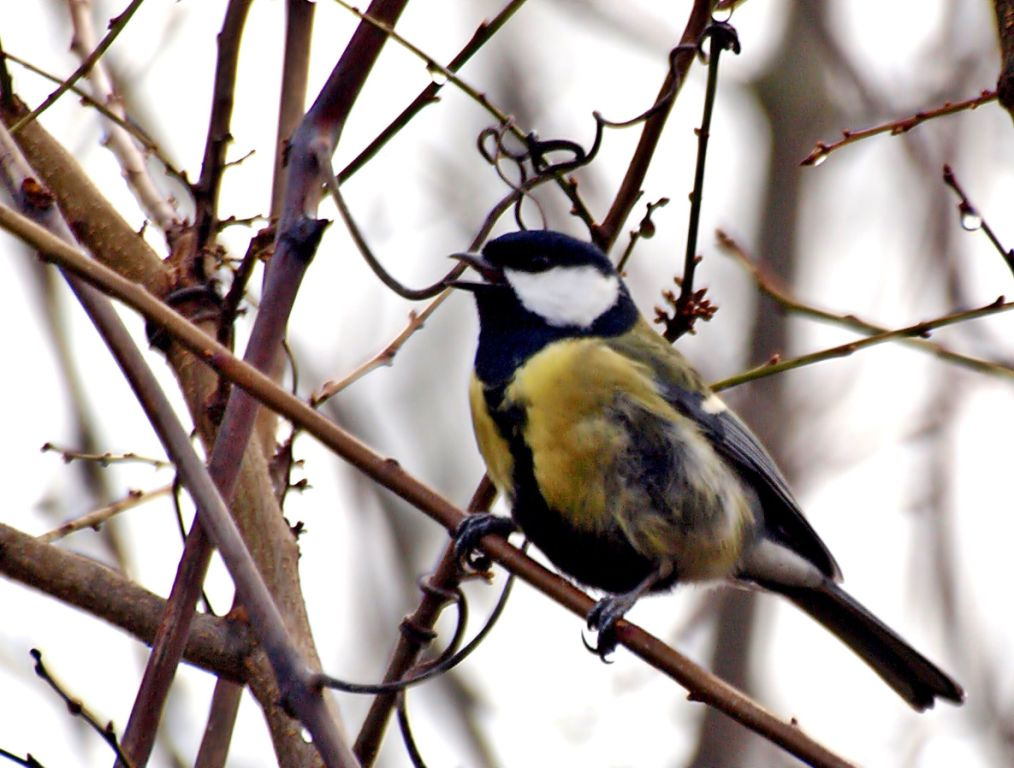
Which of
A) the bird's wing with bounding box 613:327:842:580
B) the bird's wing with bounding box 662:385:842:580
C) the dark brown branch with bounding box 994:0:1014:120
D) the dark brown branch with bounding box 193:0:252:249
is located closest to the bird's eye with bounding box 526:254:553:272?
the bird's wing with bounding box 613:327:842:580

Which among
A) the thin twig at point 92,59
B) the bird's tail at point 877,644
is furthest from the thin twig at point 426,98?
the bird's tail at point 877,644

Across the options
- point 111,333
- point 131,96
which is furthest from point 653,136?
point 131,96

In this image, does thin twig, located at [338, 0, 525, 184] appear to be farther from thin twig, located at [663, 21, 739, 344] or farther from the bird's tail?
the bird's tail

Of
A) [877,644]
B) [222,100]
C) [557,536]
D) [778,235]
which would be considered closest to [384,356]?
[557,536]

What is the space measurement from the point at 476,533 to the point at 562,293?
2.73 ft

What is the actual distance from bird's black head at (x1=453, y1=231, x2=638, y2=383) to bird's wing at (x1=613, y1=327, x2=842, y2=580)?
113 millimetres

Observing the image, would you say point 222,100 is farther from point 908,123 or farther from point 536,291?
point 908,123

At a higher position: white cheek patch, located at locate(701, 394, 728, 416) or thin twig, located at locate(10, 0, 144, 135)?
white cheek patch, located at locate(701, 394, 728, 416)

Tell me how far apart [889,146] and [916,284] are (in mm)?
1021

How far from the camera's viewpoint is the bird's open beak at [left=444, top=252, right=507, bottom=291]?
2582 millimetres

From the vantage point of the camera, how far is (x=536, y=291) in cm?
279

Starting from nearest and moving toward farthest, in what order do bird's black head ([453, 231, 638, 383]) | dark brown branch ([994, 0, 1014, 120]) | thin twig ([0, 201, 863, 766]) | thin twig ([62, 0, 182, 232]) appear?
1. thin twig ([0, 201, 863, 766])
2. dark brown branch ([994, 0, 1014, 120])
3. thin twig ([62, 0, 182, 232])
4. bird's black head ([453, 231, 638, 383])

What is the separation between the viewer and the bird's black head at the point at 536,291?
2742 mm

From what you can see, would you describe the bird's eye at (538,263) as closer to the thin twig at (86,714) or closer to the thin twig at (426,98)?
the thin twig at (426,98)
